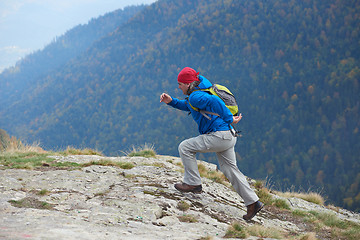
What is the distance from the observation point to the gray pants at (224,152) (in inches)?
209

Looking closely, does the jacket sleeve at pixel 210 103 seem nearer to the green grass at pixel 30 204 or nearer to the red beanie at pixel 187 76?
the red beanie at pixel 187 76

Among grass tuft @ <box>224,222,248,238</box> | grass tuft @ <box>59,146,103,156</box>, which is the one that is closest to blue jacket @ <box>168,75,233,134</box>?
grass tuft @ <box>224,222,248,238</box>

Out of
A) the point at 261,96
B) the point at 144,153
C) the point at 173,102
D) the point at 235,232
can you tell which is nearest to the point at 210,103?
the point at 173,102

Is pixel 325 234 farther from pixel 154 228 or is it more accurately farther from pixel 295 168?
pixel 295 168

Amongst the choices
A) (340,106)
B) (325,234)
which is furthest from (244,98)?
(325,234)

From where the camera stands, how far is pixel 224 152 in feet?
18.1

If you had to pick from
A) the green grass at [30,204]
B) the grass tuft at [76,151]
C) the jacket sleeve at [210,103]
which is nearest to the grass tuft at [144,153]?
the grass tuft at [76,151]

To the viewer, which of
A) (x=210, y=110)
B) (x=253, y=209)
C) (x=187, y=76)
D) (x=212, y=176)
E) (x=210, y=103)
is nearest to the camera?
(x=210, y=103)

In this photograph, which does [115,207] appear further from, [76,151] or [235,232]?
[76,151]

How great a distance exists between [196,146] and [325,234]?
3.00 meters

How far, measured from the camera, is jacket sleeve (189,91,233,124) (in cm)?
509

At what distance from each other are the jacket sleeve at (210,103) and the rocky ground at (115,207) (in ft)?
4.90

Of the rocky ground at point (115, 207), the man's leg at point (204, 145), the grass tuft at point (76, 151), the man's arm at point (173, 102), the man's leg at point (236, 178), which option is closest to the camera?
the rocky ground at point (115, 207)

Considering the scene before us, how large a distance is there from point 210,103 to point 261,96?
5747 inches
